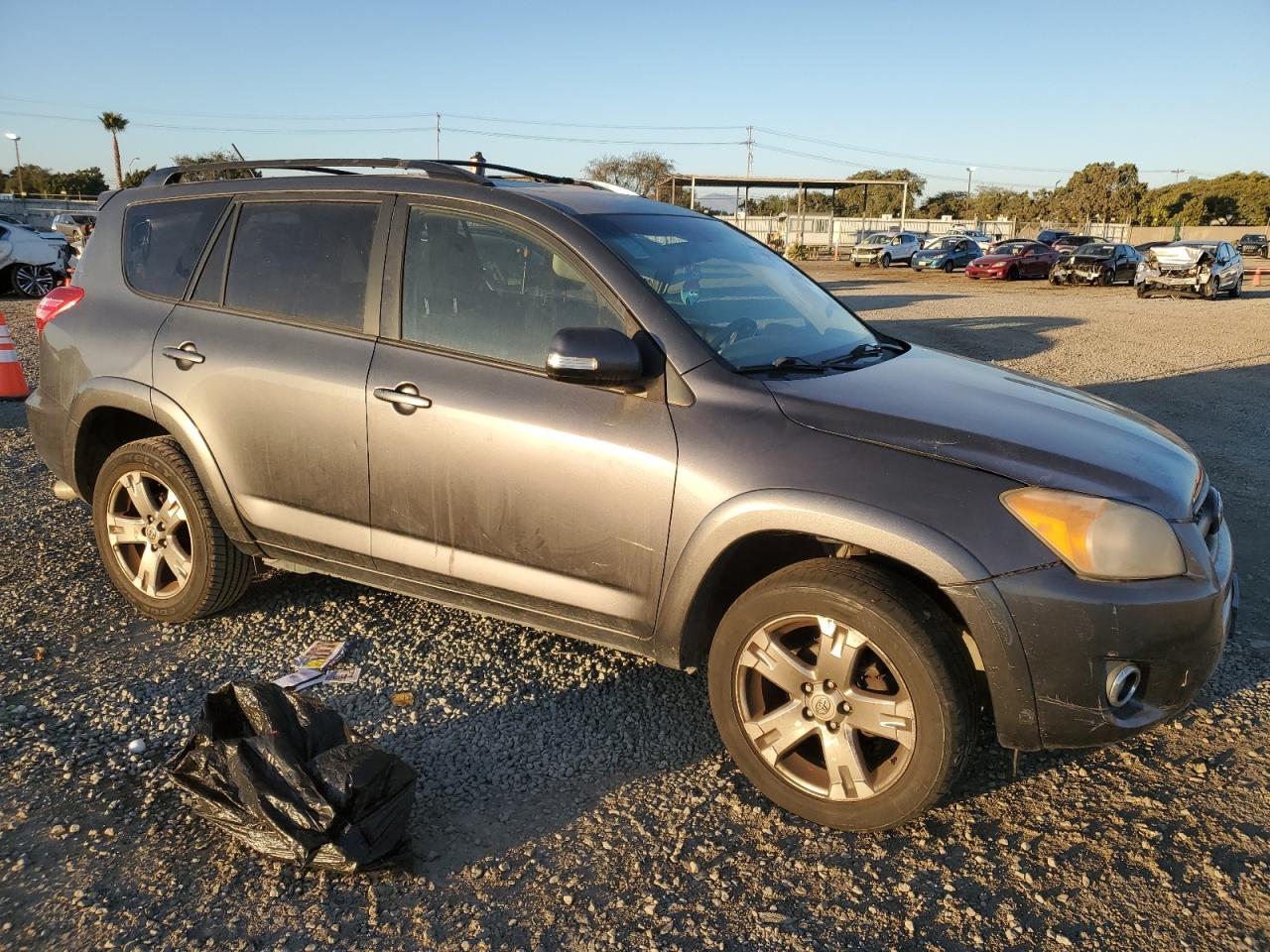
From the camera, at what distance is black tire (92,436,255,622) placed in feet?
12.5

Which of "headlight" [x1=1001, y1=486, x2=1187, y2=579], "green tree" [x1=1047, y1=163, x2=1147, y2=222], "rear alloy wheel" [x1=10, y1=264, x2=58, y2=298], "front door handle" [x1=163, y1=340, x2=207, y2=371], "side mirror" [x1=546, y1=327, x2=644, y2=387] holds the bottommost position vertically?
"rear alloy wheel" [x1=10, y1=264, x2=58, y2=298]

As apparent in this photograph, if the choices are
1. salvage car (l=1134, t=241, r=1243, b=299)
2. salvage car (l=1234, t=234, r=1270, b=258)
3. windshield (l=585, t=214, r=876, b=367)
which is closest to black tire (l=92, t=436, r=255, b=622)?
windshield (l=585, t=214, r=876, b=367)

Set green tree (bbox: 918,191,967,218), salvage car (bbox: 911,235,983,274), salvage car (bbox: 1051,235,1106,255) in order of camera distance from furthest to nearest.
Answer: green tree (bbox: 918,191,967,218), salvage car (bbox: 1051,235,1106,255), salvage car (bbox: 911,235,983,274)

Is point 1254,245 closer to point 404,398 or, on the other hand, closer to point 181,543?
point 404,398

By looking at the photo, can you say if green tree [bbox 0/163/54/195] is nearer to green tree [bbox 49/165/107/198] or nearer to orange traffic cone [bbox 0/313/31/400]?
green tree [bbox 49/165/107/198]

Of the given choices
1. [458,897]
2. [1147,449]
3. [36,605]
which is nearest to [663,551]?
[458,897]

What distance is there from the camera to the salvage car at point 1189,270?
2511cm

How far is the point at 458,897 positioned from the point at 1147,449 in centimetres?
252

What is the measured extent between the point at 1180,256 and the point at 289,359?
27.6 metres

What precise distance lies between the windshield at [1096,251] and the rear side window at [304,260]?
32396mm

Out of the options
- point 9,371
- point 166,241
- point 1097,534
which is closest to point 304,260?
point 166,241

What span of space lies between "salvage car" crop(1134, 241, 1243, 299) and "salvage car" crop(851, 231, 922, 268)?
49.7ft

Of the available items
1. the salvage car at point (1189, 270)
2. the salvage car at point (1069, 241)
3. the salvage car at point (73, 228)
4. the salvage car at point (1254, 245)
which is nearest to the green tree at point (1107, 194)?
the salvage car at point (1254, 245)

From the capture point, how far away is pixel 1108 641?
2494mm
